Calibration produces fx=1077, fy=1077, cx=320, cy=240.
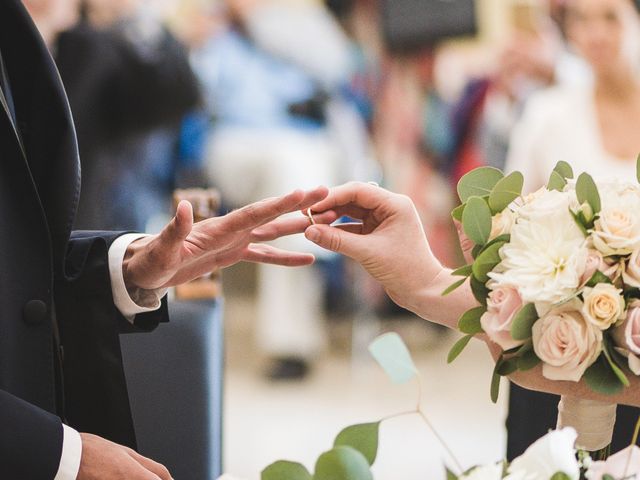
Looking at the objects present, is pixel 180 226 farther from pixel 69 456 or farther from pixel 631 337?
pixel 631 337

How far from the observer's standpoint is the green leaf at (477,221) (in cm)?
109

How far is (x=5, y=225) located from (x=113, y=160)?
319 centimetres

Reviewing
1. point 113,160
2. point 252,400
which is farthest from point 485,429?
point 113,160

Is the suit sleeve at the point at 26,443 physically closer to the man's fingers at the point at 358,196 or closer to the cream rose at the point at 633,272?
the man's fingers at the point at 358,196

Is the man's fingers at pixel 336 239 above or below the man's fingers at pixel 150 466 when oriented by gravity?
above

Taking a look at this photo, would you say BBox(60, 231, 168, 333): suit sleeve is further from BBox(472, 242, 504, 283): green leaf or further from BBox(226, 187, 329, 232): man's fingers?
BBox(472, 242, 504, 283): green leaf

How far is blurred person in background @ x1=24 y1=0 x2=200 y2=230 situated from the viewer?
418 cm

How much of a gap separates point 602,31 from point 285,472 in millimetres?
3244

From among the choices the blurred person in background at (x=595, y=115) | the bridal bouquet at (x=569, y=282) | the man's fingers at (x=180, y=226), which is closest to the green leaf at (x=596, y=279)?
the bridal bouquet at (x=569, y=282)

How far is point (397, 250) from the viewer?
136 centimetres

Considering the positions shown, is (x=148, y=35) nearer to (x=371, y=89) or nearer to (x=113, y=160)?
(x=113, y=160)

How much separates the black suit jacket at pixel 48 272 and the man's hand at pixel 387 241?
1.02 ft

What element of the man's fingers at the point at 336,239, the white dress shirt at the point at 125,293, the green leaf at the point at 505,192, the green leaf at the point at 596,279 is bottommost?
the white dress shirt at the point at 125,293

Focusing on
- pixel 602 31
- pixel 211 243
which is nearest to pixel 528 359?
pixel 211 243
